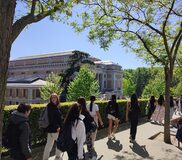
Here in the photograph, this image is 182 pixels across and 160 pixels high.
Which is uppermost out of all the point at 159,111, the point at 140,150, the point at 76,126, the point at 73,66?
the point at 73,66

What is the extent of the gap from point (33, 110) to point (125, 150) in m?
3.17

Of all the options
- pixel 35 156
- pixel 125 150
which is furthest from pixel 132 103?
pixel 35 156

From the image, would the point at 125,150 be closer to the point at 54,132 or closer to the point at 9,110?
the point at 54,132

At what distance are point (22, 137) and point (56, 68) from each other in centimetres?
9498

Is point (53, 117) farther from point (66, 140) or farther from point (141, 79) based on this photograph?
point (141, 79)

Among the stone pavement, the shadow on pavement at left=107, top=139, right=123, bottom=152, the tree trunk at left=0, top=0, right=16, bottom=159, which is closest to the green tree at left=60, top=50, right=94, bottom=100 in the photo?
the stone pavement

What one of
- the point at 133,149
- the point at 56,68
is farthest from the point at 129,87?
the point at 133,149

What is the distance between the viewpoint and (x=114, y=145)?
11133 mm

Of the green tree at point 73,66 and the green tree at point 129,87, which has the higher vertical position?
the green tree at point 73,66

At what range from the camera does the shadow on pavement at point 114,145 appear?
10.6 meters

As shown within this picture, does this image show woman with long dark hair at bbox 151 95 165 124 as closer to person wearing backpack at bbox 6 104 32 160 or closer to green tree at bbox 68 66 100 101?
person wearing backpack at bbox 6 104 32 160

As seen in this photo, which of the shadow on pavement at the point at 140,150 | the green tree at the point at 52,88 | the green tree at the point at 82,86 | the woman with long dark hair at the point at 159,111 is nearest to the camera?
the shadow on pavement at the point at 140,150

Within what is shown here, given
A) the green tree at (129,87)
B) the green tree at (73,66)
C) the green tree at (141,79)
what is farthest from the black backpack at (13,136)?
the green tree at (141,79)

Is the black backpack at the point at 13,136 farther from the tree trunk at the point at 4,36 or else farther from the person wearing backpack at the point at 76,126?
the tree trunk at the point at 4,36
